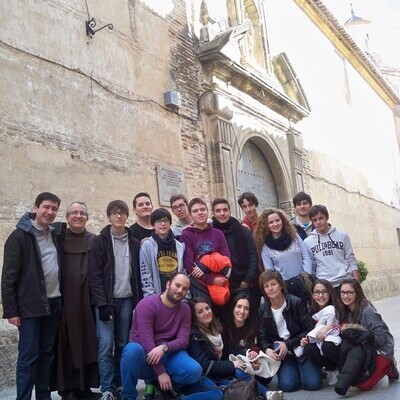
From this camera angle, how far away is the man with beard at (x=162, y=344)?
3.86 m

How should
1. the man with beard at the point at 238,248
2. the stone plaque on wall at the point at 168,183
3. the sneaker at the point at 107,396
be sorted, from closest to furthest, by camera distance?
1. the sneaker at the point at 107,396
2. the man with beard at the point at 238,248
3. the stone plaque on wall at the point at 168,183

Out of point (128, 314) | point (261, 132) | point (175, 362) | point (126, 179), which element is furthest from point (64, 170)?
point (261, 132)

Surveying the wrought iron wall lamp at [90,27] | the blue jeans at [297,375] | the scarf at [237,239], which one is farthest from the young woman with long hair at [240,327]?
the wrought iron wall lamp at [90,27]

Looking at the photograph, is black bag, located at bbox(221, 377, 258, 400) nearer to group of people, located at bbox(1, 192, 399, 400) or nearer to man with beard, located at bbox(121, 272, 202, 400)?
group of people, located at bbox(1, 192, 399, 400)

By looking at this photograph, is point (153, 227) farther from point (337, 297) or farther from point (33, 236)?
point (337, 297)

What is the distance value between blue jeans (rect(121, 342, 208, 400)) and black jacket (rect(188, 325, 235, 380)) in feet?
0.59

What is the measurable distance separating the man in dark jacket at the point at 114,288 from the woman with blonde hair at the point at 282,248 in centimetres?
120

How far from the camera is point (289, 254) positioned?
4.92 m

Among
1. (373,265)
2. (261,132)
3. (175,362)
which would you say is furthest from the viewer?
(373,265)

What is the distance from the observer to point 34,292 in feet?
13.0

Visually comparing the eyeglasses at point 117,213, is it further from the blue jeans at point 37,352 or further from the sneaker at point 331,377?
the sneaker at point 331,377

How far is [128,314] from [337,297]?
1.73 meters

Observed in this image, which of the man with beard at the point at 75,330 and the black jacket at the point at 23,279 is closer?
the black jacket at the point at 23,279

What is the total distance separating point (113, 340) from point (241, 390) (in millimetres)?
1126
